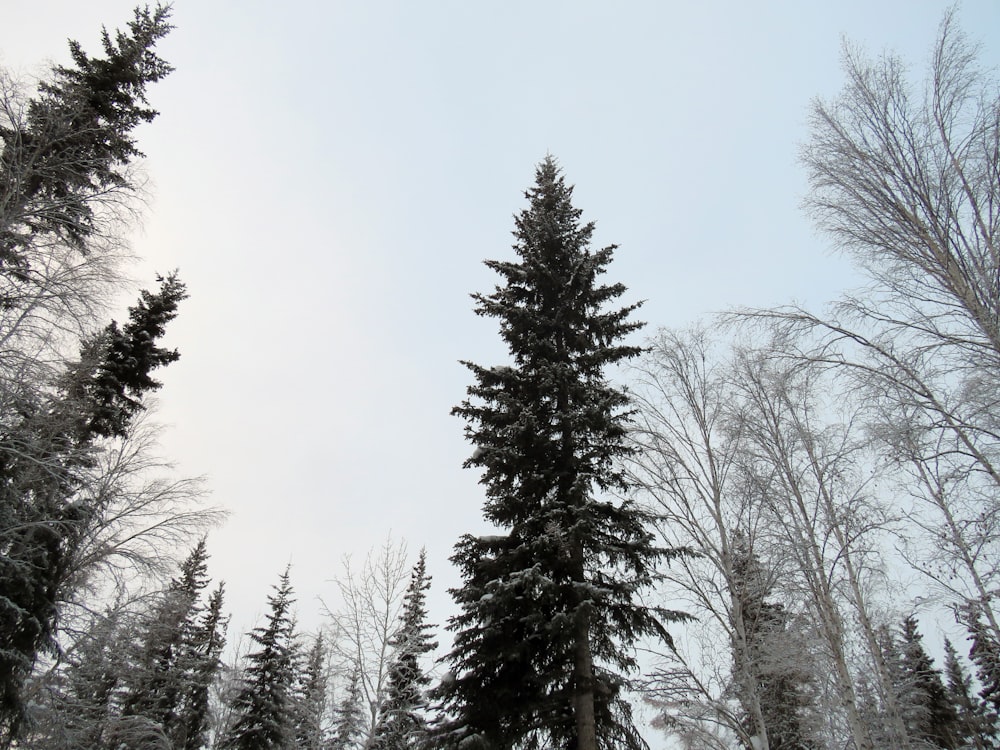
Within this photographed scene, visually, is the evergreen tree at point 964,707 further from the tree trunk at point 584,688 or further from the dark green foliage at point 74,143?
the dark green foliage at point 74,143

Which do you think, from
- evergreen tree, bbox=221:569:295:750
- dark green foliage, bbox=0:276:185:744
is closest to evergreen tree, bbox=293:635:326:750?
evergreen tree, bbox=221:569:295:750

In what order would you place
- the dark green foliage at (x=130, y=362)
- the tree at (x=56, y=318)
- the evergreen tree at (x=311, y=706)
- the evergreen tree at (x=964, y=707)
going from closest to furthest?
the tree at (x=56, y=318)
the dark green foliage at (x=130, y=362)
the evergreen tree at (x=311, y=706)
the evergreen tree at (x=964, y=707)

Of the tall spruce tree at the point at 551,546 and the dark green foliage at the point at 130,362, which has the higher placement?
the dark green foliage at the point at 130,362

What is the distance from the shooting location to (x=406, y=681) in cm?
1983

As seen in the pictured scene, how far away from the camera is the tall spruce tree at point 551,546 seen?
8.98 metres

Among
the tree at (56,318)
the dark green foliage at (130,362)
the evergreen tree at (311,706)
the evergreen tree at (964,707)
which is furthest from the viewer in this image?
the evergreen tree at (964,707)

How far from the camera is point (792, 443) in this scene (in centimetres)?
1112

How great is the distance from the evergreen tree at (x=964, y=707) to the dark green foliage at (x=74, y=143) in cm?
4088

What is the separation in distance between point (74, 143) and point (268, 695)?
85.0 ft

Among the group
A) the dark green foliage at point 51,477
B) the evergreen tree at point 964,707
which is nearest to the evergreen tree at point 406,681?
the dark green foliage at point 51,477

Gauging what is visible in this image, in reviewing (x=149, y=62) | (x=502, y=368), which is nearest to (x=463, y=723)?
(x=502, y=368)

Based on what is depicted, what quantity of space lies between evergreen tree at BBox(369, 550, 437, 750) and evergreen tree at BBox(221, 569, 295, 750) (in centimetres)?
697

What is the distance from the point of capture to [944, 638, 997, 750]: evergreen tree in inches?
1203

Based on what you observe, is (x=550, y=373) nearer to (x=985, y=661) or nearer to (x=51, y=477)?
(x=51, y=477)
